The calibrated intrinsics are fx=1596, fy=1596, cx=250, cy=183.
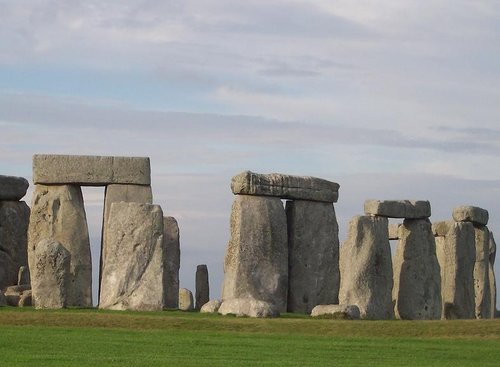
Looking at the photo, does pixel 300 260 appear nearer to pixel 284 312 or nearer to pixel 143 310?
pixel 284 312

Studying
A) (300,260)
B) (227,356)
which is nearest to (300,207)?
(300,260)

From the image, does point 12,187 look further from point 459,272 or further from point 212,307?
point 459,272

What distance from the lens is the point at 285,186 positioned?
38250mm

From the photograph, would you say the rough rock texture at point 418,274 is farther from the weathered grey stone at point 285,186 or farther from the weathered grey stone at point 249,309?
the weathered grey stone at point 249,309

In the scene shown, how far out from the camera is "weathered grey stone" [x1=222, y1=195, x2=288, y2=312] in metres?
37.1

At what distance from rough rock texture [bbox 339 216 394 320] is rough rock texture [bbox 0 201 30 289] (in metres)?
8.69

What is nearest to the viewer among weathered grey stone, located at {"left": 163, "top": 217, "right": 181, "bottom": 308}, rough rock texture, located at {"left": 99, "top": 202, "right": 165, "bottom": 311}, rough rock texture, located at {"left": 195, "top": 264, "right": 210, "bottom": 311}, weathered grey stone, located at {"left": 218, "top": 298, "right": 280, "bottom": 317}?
weathered grey stone, located at {"left": 218, "top": 298, "right": 280, "bottom": 317}

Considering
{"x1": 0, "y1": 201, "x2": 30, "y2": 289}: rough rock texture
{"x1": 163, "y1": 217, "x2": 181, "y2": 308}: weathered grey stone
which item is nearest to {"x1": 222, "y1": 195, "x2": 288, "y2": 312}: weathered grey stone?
{"x1": 163, "y1": 217, "x2": 181, "y2": 308}: weathered grey stone

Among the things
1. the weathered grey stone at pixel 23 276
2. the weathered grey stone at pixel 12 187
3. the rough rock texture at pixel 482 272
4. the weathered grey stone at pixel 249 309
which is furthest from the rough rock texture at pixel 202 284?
the rough rock texture at pixel 482 272

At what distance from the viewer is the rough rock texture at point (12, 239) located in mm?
41344

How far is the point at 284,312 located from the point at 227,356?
1239cm

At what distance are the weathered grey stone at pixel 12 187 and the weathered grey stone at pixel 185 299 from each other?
5.79 metres

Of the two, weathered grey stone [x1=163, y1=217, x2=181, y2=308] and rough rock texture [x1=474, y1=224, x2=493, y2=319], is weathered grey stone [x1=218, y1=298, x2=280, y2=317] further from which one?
rough rock texture [x1=474, y1=224, x2=493, y2=319]

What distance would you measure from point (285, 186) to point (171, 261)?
11.3ft
